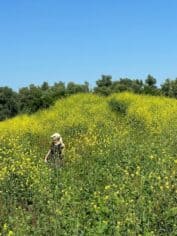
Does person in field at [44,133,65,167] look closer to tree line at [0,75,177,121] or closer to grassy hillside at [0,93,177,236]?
grassy hillside at [0,93,177,236]

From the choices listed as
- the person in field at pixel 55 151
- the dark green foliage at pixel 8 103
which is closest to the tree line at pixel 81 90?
the dark green foliage at pixel 8 103

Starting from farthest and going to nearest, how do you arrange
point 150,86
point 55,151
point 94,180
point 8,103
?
point 8,103
point 150,86
point 55,151
point 94,180

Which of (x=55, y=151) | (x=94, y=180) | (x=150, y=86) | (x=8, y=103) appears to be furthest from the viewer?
(x=8, y=103)

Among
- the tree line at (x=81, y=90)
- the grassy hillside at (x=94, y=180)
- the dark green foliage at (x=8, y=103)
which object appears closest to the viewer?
the grassy hillside at (x=94, y=180)

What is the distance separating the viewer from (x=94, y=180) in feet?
36.1

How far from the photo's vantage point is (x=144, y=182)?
32.6ft

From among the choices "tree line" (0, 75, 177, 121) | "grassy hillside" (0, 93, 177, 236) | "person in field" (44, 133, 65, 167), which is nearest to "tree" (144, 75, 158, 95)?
"tree line" (0, 75, 177, 121)

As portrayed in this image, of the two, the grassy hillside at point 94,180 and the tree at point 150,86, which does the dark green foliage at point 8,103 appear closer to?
the tree at point 150,86

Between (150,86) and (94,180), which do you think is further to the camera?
(150,86)

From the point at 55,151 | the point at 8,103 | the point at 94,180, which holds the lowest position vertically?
the point at 94,180

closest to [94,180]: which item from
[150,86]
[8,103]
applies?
[150,86]

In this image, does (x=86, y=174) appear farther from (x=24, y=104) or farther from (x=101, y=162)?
(x=24, y=104)

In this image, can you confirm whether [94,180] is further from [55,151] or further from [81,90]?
[81,90]

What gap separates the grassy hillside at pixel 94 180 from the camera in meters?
8.35
